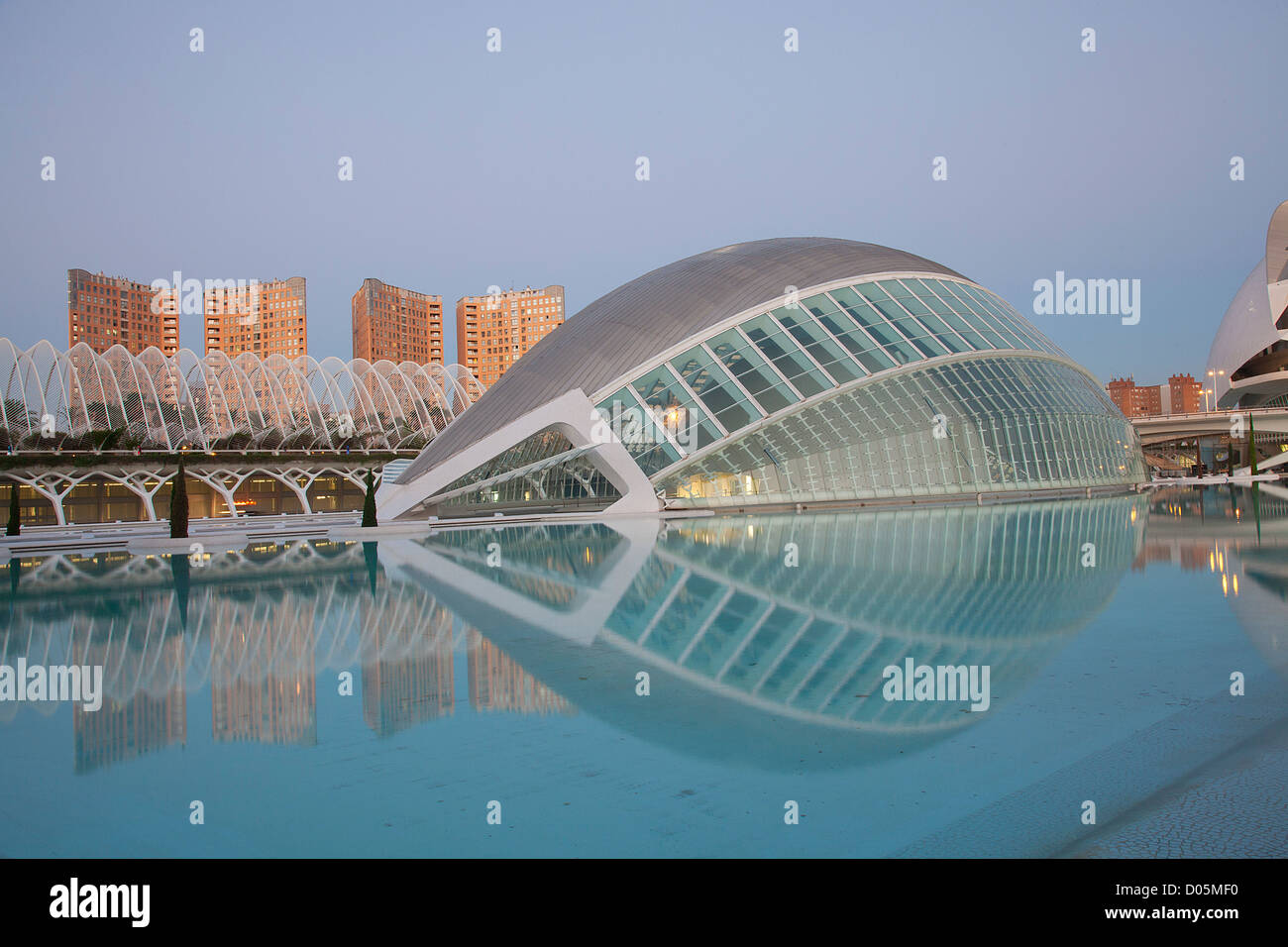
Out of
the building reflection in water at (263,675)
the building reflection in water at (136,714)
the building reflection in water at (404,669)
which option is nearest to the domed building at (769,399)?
the building reflection in water at (263,675)

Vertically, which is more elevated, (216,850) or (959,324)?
(959,324)

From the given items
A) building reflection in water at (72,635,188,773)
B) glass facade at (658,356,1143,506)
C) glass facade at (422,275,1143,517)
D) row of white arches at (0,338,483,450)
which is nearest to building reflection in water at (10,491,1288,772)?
building reflection in water at (72,635,188,773)

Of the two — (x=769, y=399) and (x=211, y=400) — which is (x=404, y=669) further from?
(x=211, y=400)

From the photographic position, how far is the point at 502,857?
3.74 meters

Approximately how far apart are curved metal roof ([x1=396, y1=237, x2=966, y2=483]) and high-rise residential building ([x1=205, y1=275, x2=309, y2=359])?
363ft

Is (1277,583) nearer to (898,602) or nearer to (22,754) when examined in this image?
(898,602)

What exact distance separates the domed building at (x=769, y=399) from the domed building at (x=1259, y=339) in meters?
45.1

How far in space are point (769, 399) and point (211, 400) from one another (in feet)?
103

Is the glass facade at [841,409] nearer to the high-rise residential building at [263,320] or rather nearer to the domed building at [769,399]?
the domed building at [769,399]

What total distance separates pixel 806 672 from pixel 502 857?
370 cm

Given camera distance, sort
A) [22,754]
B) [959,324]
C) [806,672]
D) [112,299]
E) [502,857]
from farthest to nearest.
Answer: [112,299], [959,324], [806,672], [22,754], [502,857]

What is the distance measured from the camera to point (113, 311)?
4796 inches
